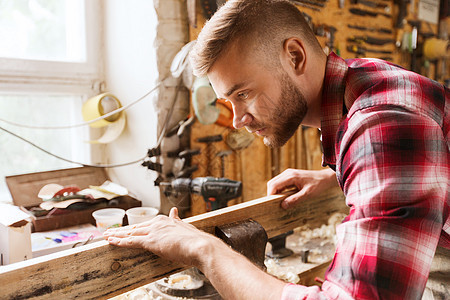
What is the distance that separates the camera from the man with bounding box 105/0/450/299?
2.24 ft

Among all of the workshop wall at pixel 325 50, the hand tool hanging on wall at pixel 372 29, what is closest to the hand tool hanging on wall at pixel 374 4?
the workshop wall at pixel 325 50

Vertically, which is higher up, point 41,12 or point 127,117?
point 41,12

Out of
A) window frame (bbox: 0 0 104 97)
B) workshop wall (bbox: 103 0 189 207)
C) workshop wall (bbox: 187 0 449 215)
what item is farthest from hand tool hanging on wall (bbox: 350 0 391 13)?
window frame (bbox: 0 0 104 97)

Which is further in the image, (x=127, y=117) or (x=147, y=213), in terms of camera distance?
(x=127, y=117)

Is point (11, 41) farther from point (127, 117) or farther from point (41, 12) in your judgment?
point (127, 117)

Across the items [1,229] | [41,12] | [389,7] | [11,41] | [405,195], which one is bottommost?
[1,229]

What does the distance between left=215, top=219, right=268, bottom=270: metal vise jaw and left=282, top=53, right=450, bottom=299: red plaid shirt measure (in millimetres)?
306

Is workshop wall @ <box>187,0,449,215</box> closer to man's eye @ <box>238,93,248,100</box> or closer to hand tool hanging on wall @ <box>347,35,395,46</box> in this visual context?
hand tool hanging on wall @ <box>347,35,395,46</box>

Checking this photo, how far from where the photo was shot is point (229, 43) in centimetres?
95

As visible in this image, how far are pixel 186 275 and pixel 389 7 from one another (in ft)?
9.99

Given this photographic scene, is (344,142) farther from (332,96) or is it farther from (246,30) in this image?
(246,30)

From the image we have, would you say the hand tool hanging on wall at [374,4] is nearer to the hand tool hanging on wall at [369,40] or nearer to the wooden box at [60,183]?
the hand tool hanging on wall at [369,40]

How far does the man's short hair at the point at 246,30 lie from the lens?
3.13 feet

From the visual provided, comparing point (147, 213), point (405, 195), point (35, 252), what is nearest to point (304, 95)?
point (405, 195)
